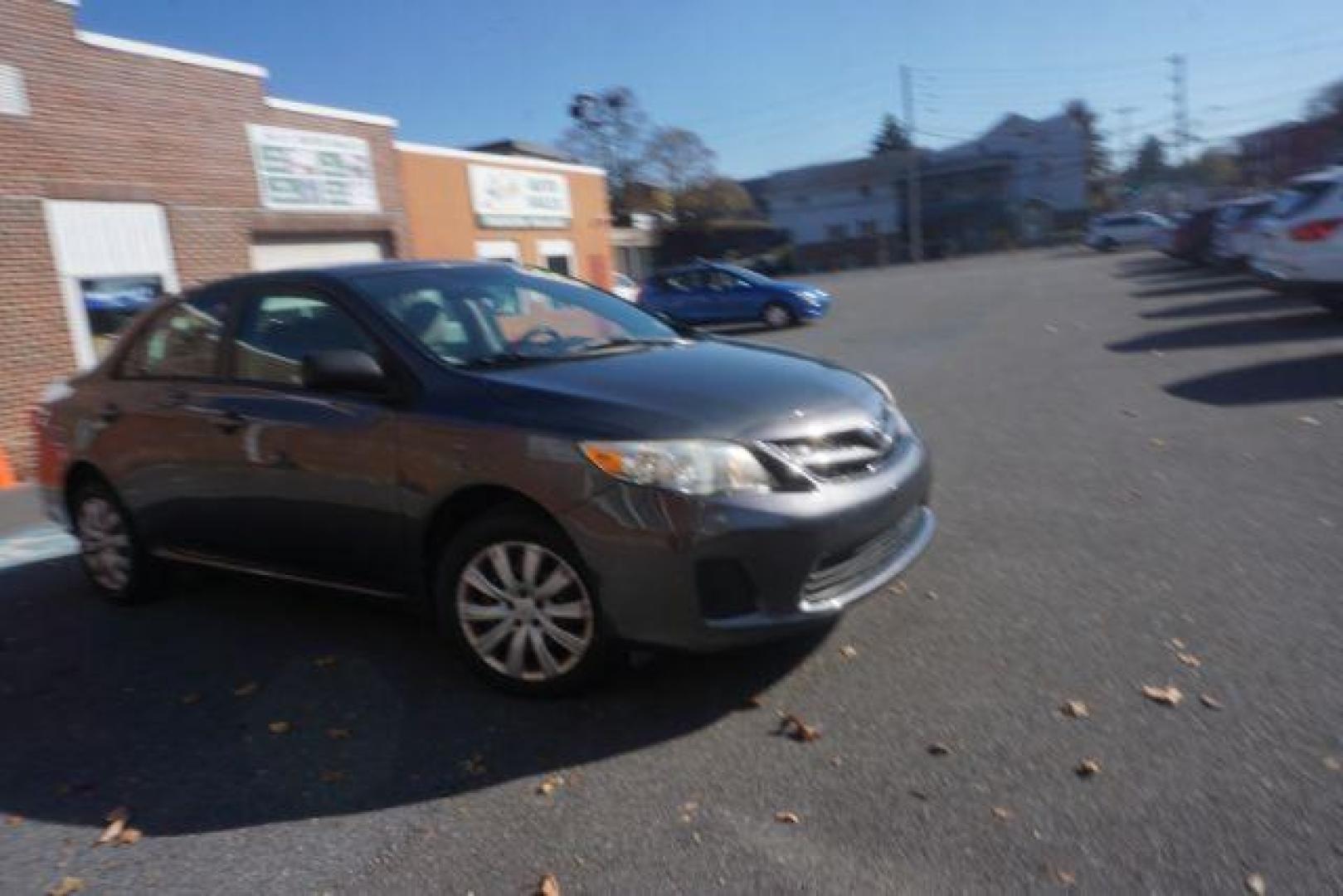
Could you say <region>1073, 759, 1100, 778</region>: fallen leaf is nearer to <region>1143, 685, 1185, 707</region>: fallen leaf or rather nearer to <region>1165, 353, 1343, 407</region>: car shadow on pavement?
<region>1143, 685, 1185, 707</region>: fallen leaf

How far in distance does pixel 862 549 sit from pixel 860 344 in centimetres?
1204

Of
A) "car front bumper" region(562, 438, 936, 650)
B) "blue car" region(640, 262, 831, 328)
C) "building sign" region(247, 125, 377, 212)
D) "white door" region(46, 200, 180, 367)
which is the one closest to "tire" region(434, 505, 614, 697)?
"car front bumper" region(562, 438, 936, 650)

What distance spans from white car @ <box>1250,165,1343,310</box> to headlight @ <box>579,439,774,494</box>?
10132mm

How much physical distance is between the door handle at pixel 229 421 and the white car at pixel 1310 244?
1098 cm

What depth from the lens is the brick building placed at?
40.8 ft

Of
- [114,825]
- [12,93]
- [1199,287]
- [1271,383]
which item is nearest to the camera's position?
[114,825]

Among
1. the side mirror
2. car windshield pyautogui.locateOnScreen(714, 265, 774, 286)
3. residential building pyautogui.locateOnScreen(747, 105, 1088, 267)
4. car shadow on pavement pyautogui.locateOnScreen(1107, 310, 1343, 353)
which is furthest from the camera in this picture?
residential building pyautogui.locateOnScreen(747, 105, 1088, 267)

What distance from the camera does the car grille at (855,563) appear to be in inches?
135

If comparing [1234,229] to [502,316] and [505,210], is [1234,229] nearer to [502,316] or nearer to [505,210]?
[505,210]

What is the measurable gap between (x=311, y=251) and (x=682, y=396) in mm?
15831

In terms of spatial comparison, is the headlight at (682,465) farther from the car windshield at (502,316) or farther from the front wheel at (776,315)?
the front wheel at (776,315)

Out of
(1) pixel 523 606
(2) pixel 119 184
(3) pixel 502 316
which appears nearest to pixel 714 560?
(1) pixel 523 606

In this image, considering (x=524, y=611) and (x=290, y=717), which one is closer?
(x=524, y=611)

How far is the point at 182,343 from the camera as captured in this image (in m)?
4.87
